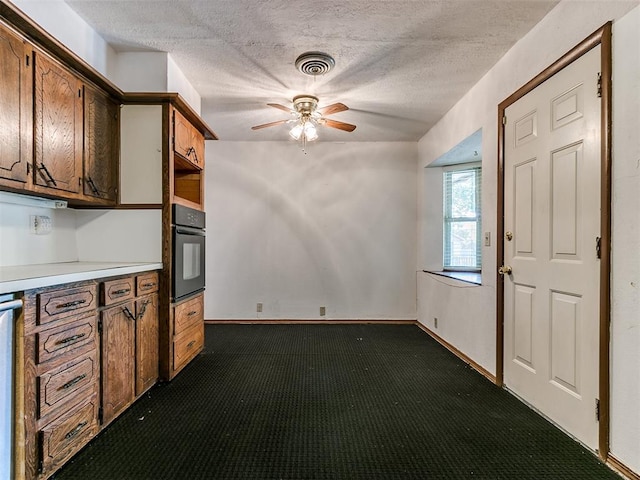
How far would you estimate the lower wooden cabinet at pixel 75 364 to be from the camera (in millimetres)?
1441

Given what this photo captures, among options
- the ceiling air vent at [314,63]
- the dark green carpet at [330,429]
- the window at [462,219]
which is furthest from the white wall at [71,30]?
the window at [462,219]

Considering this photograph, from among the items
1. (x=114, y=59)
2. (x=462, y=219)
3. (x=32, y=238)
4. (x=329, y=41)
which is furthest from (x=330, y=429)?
(x=462, y=219)

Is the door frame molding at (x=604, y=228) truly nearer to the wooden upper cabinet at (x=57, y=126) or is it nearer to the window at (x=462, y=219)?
the window at (x=462, y=219)

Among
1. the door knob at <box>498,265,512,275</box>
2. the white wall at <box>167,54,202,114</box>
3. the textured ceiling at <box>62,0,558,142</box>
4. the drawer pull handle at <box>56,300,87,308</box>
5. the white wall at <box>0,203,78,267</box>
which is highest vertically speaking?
the textured ceiling at <box>62,0,558,142</box>

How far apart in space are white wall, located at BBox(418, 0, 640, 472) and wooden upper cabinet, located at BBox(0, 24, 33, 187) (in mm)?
2914

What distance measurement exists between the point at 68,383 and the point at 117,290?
0.56 metres

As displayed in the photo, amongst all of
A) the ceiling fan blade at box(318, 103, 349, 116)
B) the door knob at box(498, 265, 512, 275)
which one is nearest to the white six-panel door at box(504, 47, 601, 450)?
the door knob at box(498, 265, 512, 275)

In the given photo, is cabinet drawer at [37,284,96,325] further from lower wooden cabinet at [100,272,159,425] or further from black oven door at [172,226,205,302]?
black oven door at [172,226,205,302]

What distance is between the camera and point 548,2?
1.99 meters

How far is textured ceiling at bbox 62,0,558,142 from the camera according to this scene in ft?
6.75

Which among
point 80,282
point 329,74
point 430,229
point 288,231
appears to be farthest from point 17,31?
point 430,229

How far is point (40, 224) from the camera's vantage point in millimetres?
2275

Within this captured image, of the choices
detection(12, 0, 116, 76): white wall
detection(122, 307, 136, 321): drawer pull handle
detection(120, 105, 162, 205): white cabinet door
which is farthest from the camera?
detection(120, 105, 162, 205): white cabinet door

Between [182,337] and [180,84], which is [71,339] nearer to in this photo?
[182,337]
